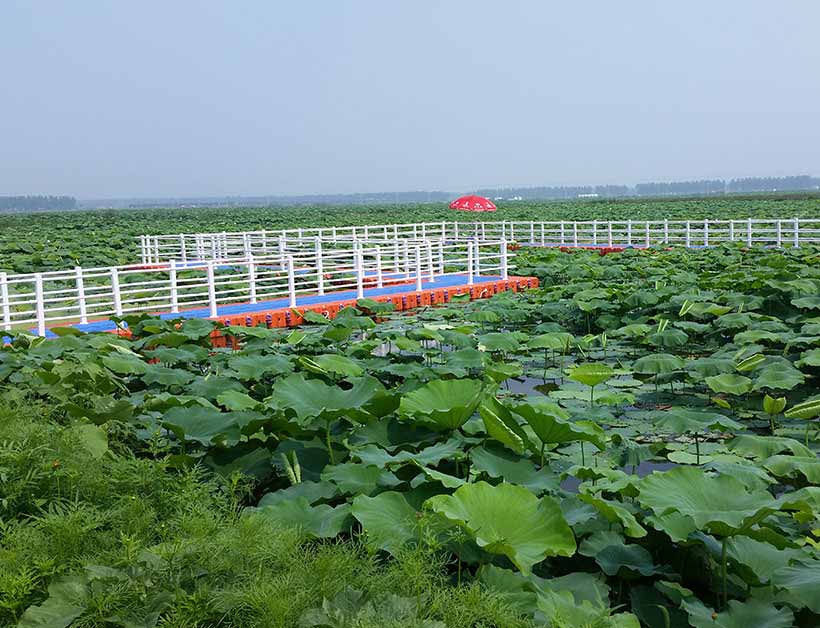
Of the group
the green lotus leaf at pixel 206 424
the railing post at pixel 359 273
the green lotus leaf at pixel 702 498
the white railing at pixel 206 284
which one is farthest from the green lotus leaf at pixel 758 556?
the railing post at pixel 359 273

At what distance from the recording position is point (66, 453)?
4.12 meters

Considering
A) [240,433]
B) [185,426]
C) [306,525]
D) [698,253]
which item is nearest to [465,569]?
[306,525]

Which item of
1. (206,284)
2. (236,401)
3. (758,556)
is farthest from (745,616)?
(206,284)

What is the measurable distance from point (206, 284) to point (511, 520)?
9.35m

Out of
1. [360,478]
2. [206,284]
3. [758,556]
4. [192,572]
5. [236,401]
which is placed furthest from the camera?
[206,284]

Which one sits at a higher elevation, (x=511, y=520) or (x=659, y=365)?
(x=511, y=520)

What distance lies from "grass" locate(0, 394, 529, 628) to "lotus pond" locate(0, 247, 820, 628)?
3 centimetres

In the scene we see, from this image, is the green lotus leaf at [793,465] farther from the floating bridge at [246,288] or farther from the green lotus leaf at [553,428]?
the floating bridge at [246,288]

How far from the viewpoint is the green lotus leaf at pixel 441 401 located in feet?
14.1

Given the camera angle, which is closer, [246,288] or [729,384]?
[729,384]

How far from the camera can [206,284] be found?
11.9 m

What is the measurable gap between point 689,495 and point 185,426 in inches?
106

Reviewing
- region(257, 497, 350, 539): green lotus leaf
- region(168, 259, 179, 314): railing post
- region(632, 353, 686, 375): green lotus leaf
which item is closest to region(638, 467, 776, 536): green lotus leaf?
region(257, 497, 350, 539): green lotus leaf

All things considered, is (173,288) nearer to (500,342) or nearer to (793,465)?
(500,342)
